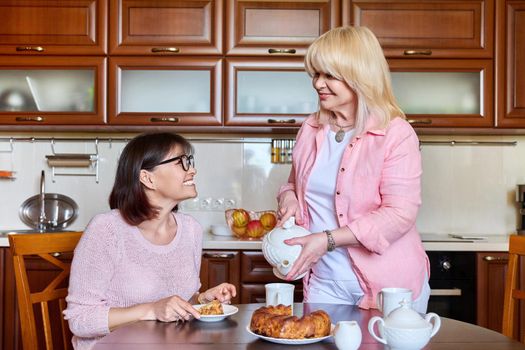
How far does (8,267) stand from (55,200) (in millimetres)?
582

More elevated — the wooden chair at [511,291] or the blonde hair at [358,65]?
the blonde hair at [358,65]

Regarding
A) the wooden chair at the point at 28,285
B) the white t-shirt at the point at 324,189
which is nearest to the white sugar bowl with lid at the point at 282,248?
the white t-shirt at the point at 324,189

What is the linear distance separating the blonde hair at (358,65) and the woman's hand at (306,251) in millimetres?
369

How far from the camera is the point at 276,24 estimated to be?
3.50 m

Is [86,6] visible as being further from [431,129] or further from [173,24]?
[431,129]

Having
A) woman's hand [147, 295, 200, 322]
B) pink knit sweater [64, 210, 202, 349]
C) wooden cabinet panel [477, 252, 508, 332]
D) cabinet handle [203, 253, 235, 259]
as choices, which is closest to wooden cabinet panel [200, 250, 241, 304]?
cabinet handle [203, 253, 235, 259]

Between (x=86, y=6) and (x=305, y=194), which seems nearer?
(x=305, y=194)

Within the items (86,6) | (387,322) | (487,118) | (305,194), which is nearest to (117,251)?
(305,194)

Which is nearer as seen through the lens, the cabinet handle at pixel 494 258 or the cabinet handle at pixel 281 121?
the cabinet handle at pixel 494 258

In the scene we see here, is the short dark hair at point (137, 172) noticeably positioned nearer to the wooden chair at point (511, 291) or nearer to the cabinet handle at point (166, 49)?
the wooden chair at point (511, 291)

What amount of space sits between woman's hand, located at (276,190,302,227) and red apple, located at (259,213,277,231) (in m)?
1.37

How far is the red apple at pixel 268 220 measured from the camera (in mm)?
3485

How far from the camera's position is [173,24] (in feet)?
11.5

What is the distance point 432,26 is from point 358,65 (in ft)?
5.72
